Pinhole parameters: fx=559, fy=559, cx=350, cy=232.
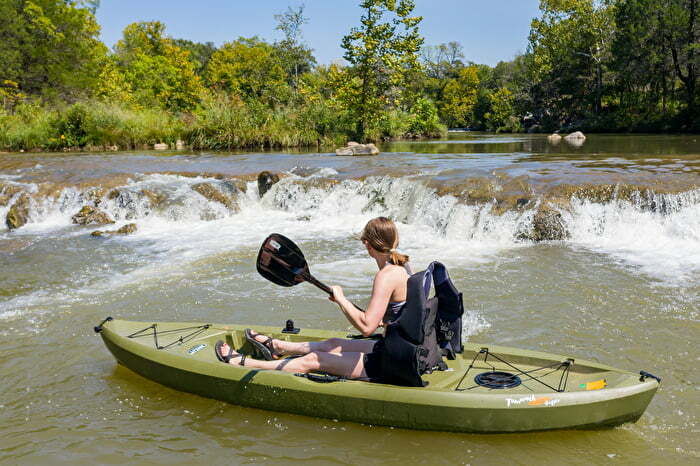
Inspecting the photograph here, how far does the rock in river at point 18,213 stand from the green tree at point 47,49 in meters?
22.1

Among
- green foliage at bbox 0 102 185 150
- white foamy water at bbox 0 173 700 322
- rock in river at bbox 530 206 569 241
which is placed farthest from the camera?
green foliage at bbox 0 102 185 150

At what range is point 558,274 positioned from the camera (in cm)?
629

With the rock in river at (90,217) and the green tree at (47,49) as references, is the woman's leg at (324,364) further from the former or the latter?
the green tree at (47,49)

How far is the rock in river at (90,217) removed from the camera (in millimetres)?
10156

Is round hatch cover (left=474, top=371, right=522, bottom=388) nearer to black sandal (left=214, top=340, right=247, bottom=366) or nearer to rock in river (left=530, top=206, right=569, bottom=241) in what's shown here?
black sandal (left=214, top=340, right=247, bottom=366)

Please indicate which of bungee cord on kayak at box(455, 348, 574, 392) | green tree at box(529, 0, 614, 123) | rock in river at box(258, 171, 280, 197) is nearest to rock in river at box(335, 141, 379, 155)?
rock in river at box(258, 171, 280, 197)

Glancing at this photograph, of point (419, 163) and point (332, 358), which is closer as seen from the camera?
point (332, 358)

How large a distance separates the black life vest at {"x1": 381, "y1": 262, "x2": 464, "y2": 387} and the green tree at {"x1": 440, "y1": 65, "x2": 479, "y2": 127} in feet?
170

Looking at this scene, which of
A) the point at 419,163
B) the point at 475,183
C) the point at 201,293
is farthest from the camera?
the point at 419,163

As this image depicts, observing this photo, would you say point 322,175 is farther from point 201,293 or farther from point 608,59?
point 608,59

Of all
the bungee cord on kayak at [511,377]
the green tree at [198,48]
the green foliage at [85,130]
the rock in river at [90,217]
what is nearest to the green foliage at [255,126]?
the green foliage at [85,130]

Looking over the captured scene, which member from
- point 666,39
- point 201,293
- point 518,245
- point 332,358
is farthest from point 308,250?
point 666,39

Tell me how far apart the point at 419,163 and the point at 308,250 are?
606 centimetres

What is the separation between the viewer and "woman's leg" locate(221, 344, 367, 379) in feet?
10.5
